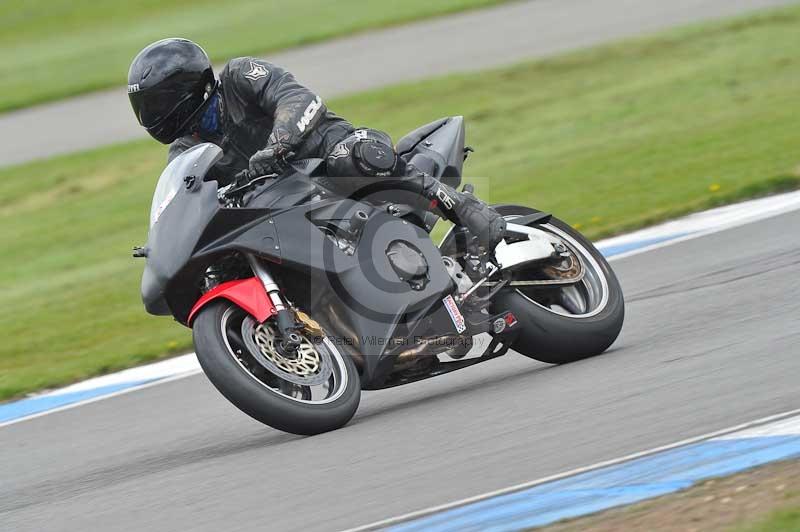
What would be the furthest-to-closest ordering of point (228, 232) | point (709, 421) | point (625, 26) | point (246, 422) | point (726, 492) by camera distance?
point (625, 26) → point (246, 422) → point (228, 232) → point (709, 421) → point (726, 492)

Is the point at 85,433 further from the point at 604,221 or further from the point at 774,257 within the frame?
the point at 604,221

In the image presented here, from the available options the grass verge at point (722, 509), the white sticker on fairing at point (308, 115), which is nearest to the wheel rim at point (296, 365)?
the white sticker on fairing at point (308, 115)

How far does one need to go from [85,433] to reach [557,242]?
266 centimetres

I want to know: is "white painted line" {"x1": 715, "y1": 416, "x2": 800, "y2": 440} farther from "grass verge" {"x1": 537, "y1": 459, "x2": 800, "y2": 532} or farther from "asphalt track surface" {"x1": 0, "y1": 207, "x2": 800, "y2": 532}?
"grass verge" {"x1": 537, "y1": 459, "x2": 800, "y2": 532}

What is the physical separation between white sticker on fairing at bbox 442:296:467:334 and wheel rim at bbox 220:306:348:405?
588 millimetres

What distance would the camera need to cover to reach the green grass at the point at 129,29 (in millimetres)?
24125

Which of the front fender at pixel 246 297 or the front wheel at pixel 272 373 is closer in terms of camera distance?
the front wheel at pixel 272 373

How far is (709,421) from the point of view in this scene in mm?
4738

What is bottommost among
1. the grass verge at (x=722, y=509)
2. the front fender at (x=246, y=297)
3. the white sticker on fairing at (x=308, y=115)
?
the front fender at (x=246, y=297)

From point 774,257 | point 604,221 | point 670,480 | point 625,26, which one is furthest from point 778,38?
point 670,480

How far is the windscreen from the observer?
5.61 meters

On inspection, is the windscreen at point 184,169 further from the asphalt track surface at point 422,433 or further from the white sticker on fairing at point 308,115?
the asphalt track surface at point 422,433

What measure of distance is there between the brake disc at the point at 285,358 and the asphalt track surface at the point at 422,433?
269mm

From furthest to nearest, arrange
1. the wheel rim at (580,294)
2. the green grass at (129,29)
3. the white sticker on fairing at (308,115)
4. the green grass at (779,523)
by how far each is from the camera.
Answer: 1. the green grass at (129,29)
2. the wheel rim at (580,294)
3. the white sticker on fairing at (308,115)
4. the green grass at (779,523)
